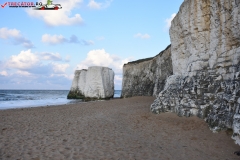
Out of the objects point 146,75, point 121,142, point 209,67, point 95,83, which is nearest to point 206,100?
point 209,67

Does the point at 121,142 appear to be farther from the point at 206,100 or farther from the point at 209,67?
the point at 209,67

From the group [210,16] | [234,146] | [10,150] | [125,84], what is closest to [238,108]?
[234,146]

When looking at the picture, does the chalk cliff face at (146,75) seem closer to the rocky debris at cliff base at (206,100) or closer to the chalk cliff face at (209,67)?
the rocky debris at cliff base at (206,100)

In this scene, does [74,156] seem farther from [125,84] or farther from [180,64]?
[125,84]

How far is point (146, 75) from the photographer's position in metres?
31.6

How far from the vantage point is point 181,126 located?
27.4 feet

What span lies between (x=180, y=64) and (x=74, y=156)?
819 centimetres

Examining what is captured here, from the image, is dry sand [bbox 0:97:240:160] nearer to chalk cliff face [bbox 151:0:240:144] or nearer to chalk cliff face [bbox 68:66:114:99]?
chalk cliff face [bbox 151:0:240:144]

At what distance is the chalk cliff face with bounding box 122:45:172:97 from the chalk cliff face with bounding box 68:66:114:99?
3091 millimetres

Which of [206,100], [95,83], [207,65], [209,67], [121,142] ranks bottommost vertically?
[121,142]

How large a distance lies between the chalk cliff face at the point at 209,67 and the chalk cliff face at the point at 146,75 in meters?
12.1

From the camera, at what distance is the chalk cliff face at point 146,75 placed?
23775 mm


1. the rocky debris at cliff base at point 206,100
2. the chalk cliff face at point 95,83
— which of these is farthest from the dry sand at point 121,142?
the chalk cliff face at point 95,83

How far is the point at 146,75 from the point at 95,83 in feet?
30.2
